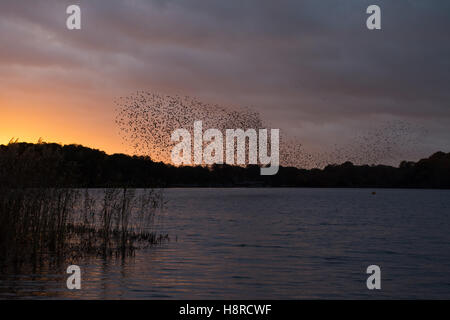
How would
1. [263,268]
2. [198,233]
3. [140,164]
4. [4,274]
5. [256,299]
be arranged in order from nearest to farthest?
[256,299], [4,274], [263,268], [198,233], [140,164]

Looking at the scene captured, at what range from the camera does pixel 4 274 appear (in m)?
18.9

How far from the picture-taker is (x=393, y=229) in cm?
4741

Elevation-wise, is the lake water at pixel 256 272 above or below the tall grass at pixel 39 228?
below

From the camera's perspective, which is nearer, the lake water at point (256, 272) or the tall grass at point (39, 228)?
the lake water at point (256, 272)

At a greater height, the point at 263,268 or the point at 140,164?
the point at 140,164

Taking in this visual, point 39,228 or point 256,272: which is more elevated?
point 39,228

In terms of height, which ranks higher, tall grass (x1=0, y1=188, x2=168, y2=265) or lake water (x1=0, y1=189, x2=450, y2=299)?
tall grass (x1=0, y1=188, x2=168, y2=265)

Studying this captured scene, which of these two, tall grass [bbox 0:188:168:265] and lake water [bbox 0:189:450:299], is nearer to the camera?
lake water [bbox 0:189:450:299]

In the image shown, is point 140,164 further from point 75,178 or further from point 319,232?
point 75,178
